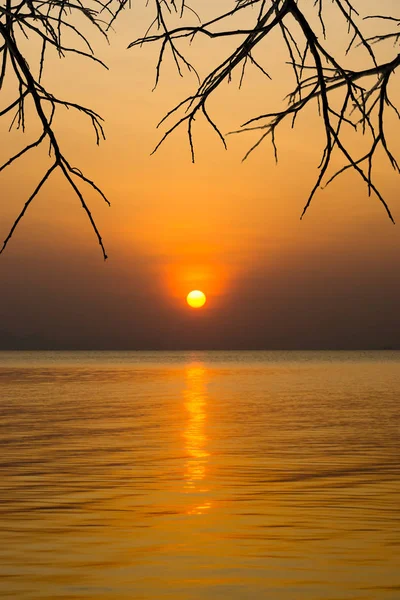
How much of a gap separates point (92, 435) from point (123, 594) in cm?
1657

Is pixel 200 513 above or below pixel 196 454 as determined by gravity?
below

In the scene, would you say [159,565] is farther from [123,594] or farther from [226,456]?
[226,456]

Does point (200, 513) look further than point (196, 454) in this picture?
No

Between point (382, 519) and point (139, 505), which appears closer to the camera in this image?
point (382, 519)

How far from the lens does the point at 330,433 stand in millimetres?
25641

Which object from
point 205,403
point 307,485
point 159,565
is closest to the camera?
point 159,565

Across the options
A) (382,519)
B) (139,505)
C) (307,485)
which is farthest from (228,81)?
(307,485)

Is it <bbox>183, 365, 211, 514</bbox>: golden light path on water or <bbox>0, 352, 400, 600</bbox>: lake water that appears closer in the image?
<bbox>0, 352, 400, 600</bbox>: lake water

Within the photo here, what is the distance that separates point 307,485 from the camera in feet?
49.2

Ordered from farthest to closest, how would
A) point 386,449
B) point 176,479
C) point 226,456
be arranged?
1. point 386,449
2. point 226,456
3. point 176,479

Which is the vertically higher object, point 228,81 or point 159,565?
point 228,81

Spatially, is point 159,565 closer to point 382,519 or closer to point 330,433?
point 382,519

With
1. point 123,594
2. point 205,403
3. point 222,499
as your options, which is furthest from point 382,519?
point 205,403

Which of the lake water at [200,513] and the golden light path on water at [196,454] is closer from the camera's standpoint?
the lake water at [200,513]
